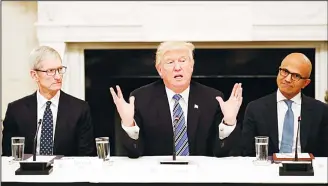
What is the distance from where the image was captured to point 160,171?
2777mm

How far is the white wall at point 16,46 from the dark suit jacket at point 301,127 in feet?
6.34

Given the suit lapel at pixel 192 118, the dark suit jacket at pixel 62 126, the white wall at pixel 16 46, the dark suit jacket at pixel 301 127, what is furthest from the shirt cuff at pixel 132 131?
the white wall at pixel 16 46

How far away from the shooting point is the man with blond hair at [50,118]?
355 cm

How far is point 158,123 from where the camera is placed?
3518mm

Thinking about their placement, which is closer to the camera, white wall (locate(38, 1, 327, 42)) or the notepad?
the notepad

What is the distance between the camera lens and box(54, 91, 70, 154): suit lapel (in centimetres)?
355

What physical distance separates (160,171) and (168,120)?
30.2 inches

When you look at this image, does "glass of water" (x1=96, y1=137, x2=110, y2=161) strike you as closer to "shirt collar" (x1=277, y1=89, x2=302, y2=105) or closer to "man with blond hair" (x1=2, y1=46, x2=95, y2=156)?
"man with blond hair" (x1=2, y1=46, x2=95, y2=156)

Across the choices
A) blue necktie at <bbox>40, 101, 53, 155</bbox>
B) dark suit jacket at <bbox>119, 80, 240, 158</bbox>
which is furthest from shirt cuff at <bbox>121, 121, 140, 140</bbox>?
blue necktie at <bbox>40, 101, 53, 155</bbox>

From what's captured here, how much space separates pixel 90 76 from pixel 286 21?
161 centimetres

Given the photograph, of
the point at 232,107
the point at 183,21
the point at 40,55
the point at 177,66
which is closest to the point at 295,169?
the point at 232,107

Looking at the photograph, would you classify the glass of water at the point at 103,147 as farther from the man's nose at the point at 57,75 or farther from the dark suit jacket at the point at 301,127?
the dark suit jacket at the point at 301,127

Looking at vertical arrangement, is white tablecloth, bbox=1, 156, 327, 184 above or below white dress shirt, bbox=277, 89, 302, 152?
below

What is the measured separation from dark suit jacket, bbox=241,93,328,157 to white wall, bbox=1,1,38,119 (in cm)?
193
